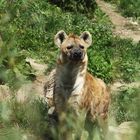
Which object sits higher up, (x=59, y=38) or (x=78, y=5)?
(x=59, y=38)

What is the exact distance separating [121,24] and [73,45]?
793 cm

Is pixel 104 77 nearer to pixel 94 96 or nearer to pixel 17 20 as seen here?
pixel 17 20

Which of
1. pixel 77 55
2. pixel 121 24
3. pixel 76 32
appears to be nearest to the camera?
pixel 77 55

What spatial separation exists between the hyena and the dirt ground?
668cm

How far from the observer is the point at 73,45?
6188 mm

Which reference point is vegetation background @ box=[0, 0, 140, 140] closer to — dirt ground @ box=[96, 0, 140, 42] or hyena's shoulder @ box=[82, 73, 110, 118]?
dirt ground @ box=[96, 0, 140, 42]

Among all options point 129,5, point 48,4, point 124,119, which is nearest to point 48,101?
point 124,119

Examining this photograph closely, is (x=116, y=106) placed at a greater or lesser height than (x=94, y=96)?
lesser

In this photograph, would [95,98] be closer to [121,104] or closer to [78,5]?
[121,104]

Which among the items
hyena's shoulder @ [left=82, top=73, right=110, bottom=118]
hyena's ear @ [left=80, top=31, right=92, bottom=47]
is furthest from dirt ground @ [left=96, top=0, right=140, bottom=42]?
hyena's shoulder @ [left=82, top=73, right=110, bottom=118]

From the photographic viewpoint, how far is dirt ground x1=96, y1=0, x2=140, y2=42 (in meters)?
13.1

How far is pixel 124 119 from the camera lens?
715 cm

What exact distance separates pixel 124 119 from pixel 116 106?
31 cm

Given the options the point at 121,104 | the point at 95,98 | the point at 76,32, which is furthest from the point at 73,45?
the point at 76,32
